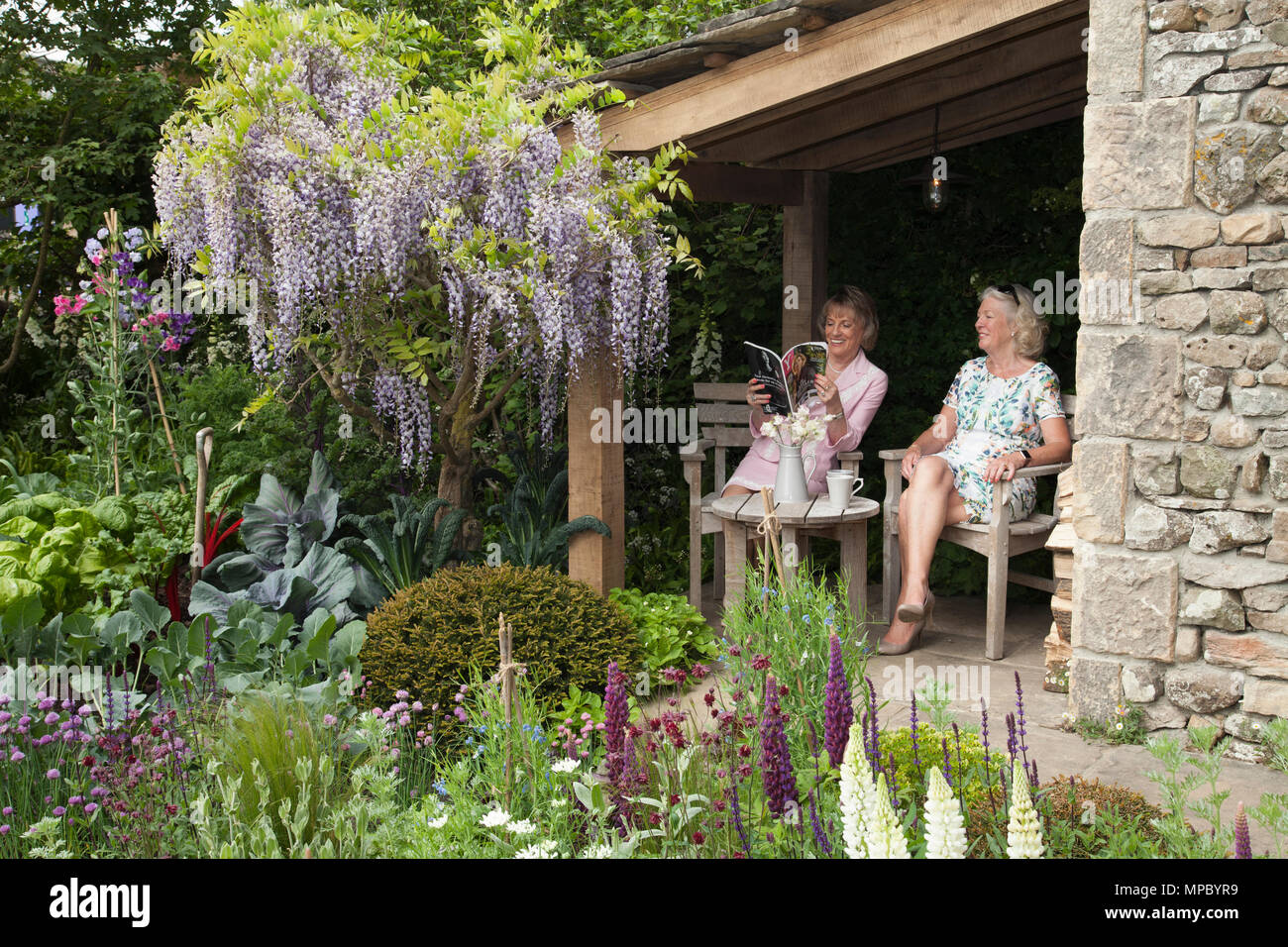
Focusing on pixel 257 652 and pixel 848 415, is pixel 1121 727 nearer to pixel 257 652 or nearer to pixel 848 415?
pixel 848 415

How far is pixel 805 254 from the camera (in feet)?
19.6

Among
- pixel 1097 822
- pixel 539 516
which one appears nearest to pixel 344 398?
pixel 539 516

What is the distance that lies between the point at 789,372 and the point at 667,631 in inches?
50.6

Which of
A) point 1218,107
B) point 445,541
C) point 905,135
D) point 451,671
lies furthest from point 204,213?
point 1218,107

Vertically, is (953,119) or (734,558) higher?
(953,119)

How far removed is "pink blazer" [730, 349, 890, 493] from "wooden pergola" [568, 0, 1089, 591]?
0.83m

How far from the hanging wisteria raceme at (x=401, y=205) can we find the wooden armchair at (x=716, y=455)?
0.76m

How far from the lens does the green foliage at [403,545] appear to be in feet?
15.0

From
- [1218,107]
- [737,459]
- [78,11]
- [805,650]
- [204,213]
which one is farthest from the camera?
[78,11]

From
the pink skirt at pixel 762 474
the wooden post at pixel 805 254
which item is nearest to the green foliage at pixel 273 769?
the pink skirt at pixel 762 474

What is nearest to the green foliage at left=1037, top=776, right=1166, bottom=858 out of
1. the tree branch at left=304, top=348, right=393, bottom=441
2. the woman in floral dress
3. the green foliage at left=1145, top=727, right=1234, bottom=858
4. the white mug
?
the green foliage at left=1145, top=727, right=1234, bottom=858

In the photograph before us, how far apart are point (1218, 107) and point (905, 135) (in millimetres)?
2252

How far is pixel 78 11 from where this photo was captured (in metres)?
7.89
